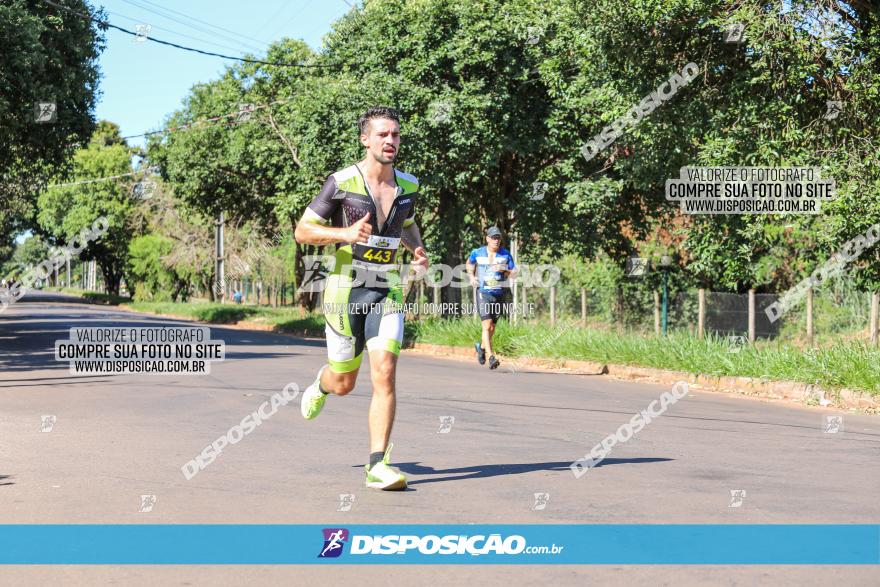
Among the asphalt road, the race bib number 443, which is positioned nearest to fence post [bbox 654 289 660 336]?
the asphalt road

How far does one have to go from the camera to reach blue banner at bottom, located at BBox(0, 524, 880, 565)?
4.76 meters

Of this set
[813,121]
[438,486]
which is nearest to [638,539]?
[438,486]

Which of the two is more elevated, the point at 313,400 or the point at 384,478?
the point at 313,400

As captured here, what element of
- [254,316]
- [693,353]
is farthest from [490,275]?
[254,316]

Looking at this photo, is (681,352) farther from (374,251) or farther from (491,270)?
(374,251)

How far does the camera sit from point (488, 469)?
280 inches

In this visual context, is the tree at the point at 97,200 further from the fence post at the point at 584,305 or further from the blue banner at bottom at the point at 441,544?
the blue banner at bottom at the point at 441,544

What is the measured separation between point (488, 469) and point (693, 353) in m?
8.68

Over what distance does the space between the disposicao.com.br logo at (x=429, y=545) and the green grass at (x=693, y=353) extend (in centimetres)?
821

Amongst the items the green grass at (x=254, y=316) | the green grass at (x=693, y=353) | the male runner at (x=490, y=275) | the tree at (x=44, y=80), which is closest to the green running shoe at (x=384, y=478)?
the green grass at (x=693, y=353)

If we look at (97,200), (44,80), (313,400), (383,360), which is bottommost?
→ (313,400)

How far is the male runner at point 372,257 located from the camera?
6.44m

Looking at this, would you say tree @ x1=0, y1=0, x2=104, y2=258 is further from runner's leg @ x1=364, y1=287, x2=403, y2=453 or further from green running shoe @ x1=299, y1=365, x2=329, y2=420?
runner's leg @ x1=364, y1=287, x2=403, y2=453

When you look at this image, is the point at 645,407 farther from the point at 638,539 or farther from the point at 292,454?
the point at 638,539
